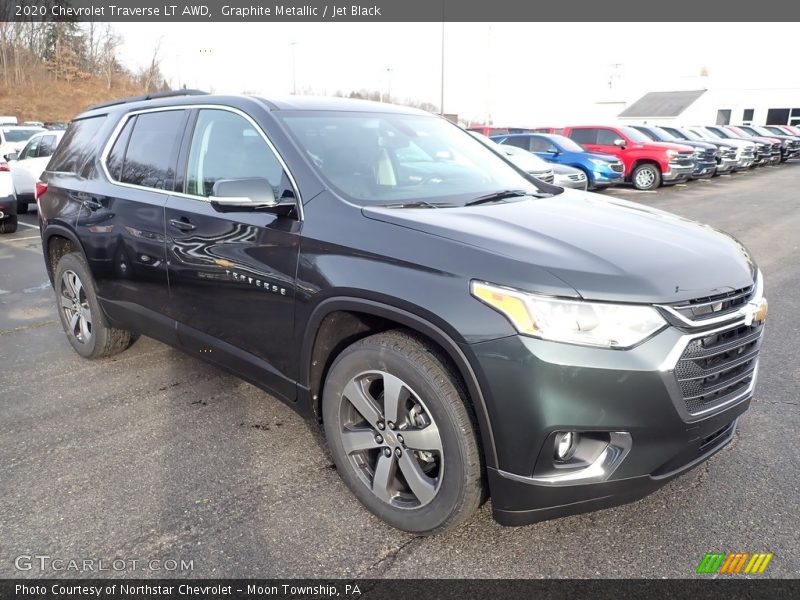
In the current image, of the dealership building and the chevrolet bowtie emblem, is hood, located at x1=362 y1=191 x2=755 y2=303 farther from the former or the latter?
the dealership building

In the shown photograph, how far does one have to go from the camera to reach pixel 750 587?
2.29 meters

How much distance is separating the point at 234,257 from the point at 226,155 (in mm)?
637

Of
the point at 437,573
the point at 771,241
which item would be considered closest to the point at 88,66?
the point at 771,241

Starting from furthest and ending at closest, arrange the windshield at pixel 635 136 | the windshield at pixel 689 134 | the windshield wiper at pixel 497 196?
the windshield at pixel 689 134, the windshield at pixel 635 136, the windshield wiper at pixel 497 196

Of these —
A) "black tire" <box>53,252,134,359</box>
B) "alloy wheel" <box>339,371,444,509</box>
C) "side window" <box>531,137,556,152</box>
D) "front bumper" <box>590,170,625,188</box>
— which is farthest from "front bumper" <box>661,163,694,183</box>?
"alloy wheel" <box>339,371,444,509</box>

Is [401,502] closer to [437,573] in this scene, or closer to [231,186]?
[437,573]

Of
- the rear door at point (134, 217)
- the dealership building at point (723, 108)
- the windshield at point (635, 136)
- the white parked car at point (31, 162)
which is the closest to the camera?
the rear door at point (134, 217)

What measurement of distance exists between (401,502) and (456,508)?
305 millimetres

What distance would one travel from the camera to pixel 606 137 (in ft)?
59.1

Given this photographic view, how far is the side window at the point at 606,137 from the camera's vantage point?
17922 millimetres

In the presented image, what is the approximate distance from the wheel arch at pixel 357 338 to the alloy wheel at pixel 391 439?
0.22 m

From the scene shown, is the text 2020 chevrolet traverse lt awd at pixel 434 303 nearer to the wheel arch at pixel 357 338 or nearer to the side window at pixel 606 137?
the wheel arch at pixel 357 338

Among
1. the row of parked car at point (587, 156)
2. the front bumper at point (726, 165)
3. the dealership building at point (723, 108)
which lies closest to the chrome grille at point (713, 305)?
the row of parked car at point (587, 156)

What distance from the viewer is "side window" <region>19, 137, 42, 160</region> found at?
12.7 meters
